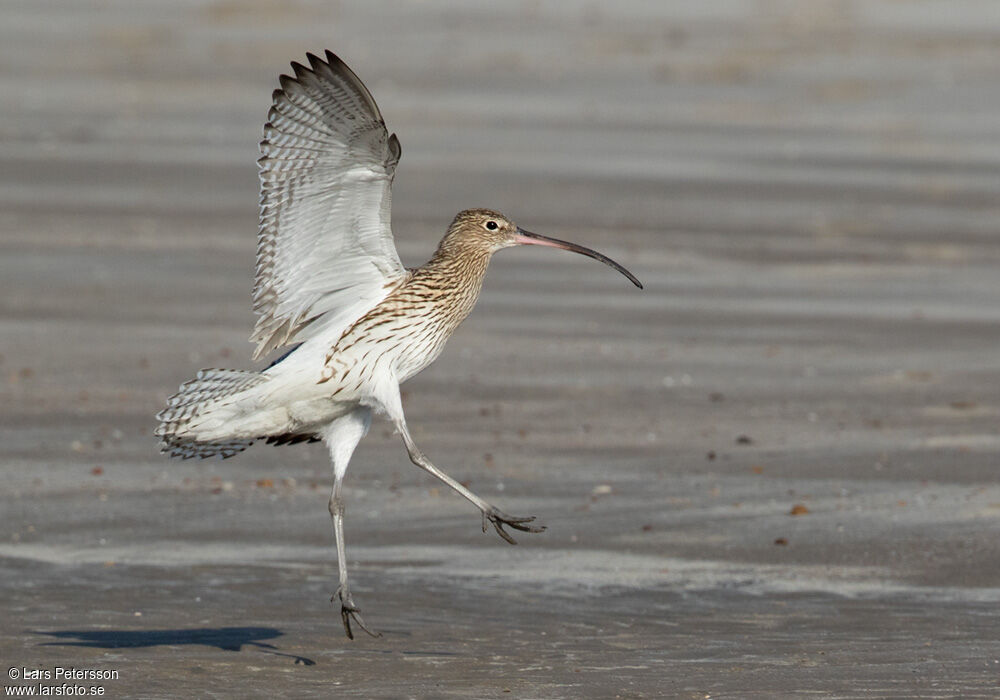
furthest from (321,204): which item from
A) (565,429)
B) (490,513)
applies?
(565,429)

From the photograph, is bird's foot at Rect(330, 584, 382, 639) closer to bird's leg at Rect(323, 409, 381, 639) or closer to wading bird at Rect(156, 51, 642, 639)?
wading bird at Rect(156, 51, 642, 639)

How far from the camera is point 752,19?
34375 mm

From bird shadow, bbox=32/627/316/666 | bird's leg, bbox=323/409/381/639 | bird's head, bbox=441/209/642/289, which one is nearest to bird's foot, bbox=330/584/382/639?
bird shadow, bbox=32/627/316/666

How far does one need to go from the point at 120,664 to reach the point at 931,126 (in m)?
17.2

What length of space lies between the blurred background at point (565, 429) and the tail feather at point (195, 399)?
62 cm

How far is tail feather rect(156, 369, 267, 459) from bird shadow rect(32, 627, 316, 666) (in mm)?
661

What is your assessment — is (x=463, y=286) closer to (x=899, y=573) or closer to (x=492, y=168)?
(x=899, y=573)

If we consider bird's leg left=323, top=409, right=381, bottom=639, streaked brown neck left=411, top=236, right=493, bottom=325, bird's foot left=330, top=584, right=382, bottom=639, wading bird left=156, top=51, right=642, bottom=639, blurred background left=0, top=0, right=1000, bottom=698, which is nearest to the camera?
bird's foot left=330, top=584, right=382, bottom=639

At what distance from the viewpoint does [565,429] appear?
31.0 feet

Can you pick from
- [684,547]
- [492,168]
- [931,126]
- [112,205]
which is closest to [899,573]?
[684,547]

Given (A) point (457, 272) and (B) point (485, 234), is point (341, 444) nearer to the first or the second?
(A) point (457, 272)

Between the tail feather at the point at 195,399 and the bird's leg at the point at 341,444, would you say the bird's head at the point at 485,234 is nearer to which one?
the bird's leg at the point at 341,444

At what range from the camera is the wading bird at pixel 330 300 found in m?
6.62

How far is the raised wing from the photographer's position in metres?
6.55
